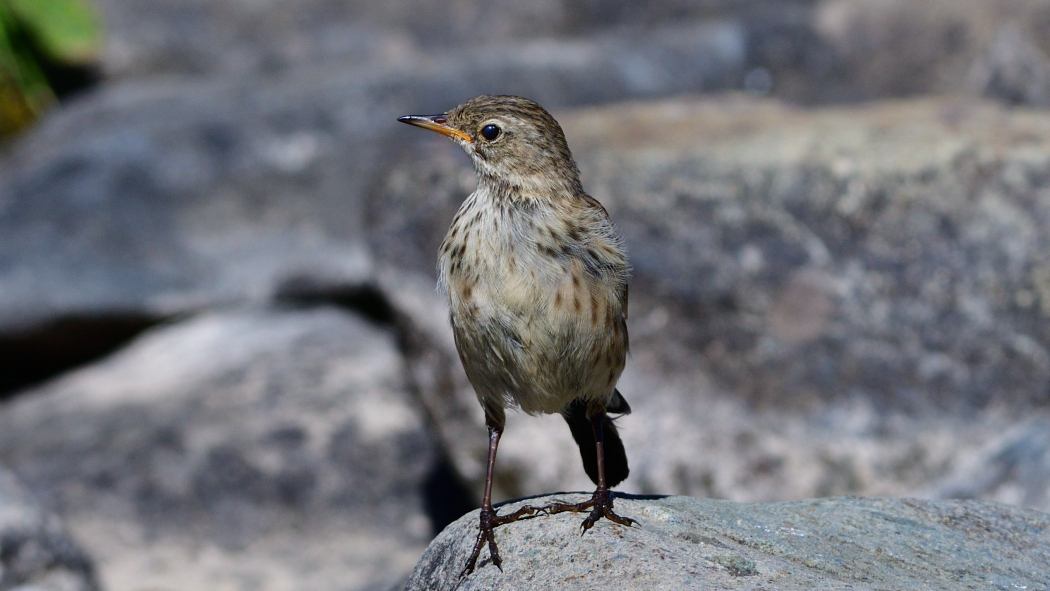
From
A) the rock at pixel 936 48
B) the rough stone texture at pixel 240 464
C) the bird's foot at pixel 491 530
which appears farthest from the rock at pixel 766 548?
the rock at pixel 936 48

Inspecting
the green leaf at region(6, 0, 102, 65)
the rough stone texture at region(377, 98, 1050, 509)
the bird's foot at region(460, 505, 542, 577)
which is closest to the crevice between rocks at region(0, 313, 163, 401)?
the rough stone texture at region(377, 98, 1050, 509)

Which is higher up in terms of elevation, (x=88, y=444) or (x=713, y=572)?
(x=713, y=572)

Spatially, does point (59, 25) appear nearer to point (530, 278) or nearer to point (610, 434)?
point (610, 434)

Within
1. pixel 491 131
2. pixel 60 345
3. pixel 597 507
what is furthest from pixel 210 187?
pixel 597 507

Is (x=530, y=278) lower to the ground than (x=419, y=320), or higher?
higher

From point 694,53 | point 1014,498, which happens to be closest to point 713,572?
point 1014,498

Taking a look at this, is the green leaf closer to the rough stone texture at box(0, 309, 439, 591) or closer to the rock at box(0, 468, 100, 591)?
the rough stone texture at box(0, 309, 439, 591)

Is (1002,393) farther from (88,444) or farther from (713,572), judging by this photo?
(88,444)
